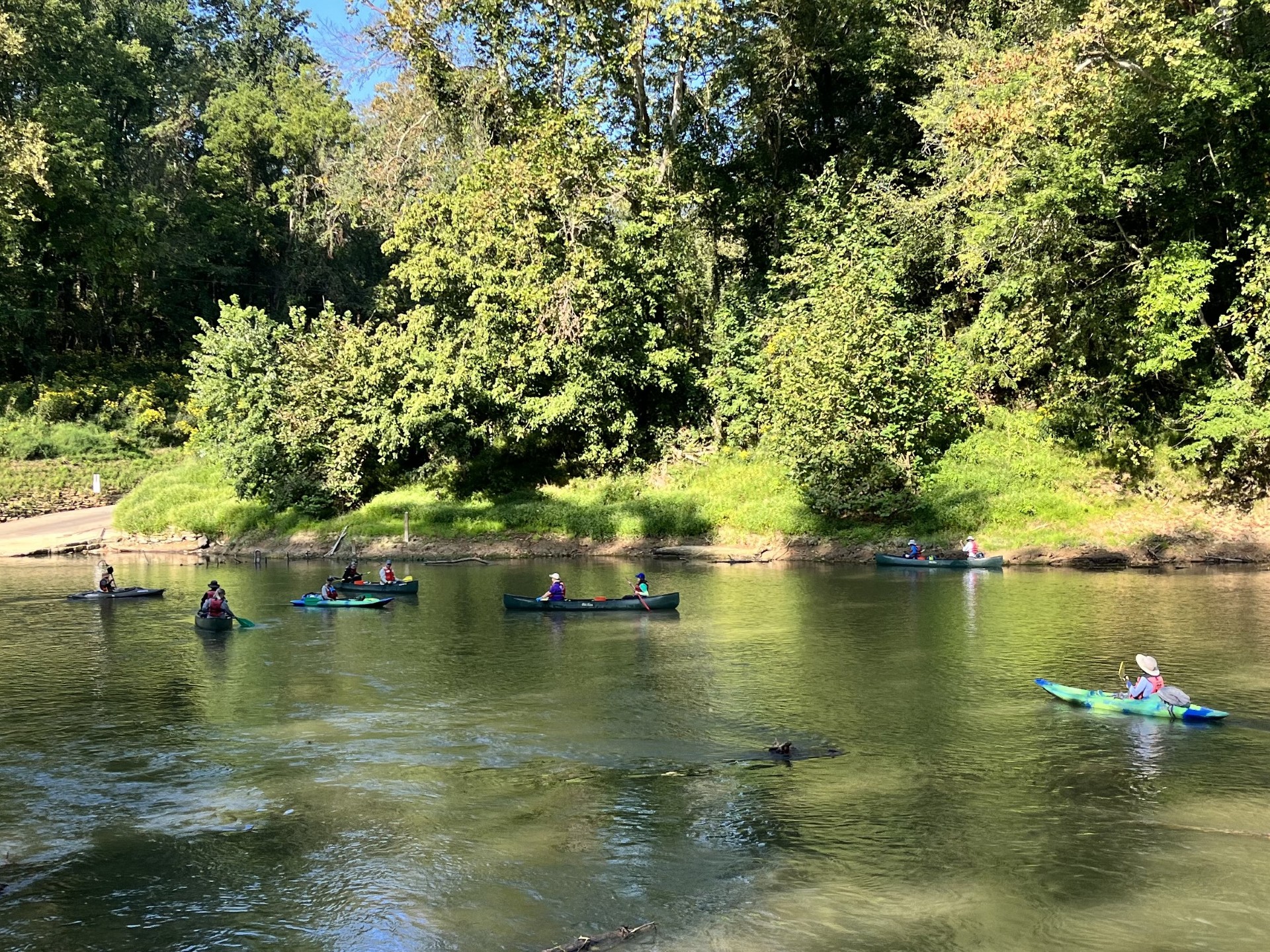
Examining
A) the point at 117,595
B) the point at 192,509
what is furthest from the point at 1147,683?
the point at 192,509

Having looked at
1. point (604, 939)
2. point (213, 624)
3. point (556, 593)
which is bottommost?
point (604, 939)

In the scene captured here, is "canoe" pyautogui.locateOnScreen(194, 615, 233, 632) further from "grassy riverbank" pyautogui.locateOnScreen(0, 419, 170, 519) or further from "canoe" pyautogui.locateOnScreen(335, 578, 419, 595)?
"grassy riverbank" pyautogui.locateOnScreen(0, 419, 170, 519)

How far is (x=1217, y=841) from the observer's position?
11828mm

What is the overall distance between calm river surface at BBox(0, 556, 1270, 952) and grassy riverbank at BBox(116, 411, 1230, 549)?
10691mm

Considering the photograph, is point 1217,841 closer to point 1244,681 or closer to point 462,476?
point 1244,681

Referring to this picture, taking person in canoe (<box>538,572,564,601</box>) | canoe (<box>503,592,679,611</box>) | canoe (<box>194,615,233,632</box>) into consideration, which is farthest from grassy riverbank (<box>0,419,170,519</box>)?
person in canoe (<box>538,572,564,601</box>)

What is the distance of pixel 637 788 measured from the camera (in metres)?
14.0

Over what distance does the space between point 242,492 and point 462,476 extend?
9.42 m

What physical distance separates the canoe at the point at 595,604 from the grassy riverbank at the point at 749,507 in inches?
494

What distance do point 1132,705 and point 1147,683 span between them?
17.2 inches

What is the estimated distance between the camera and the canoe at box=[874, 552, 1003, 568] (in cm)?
3409

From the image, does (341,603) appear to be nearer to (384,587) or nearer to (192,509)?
(384,587)

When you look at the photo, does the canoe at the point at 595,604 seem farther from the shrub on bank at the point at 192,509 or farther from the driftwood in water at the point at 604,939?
the shrub on bank at the point at 192,509

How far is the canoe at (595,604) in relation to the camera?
2764 cm
